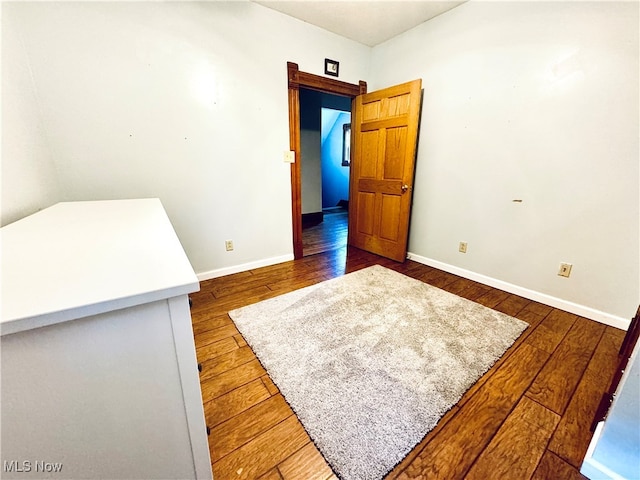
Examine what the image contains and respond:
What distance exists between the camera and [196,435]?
73 cm

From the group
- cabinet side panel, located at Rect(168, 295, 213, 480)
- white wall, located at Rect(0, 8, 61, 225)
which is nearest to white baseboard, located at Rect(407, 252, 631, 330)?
cabinet side panel, located at Rect(168, 295, 213, 480)

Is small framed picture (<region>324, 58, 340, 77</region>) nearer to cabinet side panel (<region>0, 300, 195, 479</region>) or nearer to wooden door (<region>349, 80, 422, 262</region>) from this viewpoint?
wooden door (<region>349, 80, 422, 262</region>)

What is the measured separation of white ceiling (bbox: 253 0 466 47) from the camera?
2238 mm

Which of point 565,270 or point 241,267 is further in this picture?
point 241,267

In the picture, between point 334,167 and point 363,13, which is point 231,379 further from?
point 334,167

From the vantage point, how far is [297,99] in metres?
2.63

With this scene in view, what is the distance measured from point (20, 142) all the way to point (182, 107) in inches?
40.5

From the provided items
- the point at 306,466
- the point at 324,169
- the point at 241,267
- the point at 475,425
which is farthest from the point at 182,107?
the point at 324,169

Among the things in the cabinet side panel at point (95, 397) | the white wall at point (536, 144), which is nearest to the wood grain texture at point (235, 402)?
the cabinet side panel at point (95, 397)

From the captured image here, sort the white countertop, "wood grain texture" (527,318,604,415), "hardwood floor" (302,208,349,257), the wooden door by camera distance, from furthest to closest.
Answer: "hardwood floor" (302,208,349,257) < the wooden door < "wood grain texture" (527,318,604,415) < the white countertop

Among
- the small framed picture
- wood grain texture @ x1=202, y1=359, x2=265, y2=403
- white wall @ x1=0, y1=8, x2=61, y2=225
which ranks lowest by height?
wood grain texture @ x1=202, y1=359, x2=265, y2=403

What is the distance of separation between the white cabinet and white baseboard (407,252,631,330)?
8.41ft

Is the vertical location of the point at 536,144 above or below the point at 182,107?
below

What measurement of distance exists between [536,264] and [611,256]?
423mm
